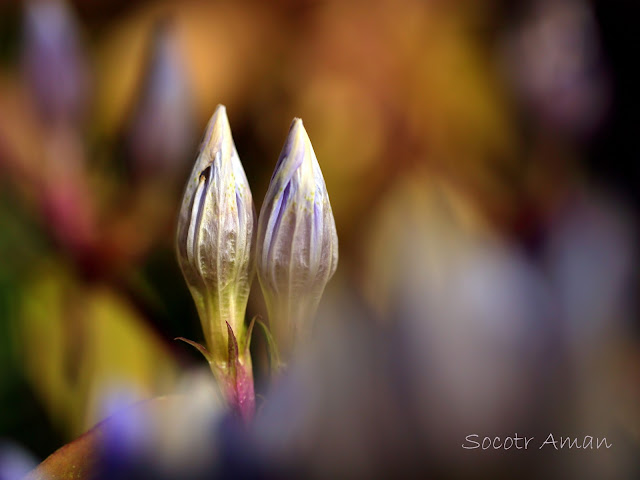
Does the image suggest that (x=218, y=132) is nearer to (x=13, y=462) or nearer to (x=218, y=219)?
(x=218, y=219)

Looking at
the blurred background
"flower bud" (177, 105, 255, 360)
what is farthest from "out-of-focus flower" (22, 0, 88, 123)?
"flower bud" (177, 105, 255, 360)

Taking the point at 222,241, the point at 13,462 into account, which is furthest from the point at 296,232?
the point at 13,462

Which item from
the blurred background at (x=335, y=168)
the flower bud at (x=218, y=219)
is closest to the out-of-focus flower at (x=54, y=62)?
the blurred background at (x=335, y=168)

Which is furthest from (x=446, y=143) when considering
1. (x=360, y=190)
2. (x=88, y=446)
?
(x=88, y=446)

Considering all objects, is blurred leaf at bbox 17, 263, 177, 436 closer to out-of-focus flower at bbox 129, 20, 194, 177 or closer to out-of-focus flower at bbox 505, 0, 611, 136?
out-of-focus flower at bbox 129, 20, 194, 177

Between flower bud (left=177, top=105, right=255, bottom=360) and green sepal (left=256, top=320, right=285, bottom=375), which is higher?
flower bud (left=177, top=105, right=255, bottom=360)

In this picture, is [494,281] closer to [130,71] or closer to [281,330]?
[281,330]
